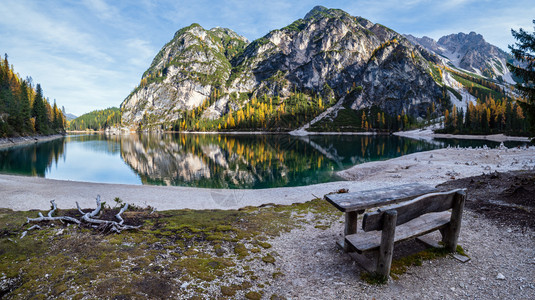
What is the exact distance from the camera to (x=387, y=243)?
5.64 metres

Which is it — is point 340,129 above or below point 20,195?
above

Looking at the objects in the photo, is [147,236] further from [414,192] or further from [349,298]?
[414,192]

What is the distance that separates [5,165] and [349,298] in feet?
198

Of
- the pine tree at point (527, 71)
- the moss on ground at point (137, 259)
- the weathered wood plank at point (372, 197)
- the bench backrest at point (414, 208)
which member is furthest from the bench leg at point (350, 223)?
the pine tree at point (527, 71)

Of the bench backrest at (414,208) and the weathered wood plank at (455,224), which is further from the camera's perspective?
the weathered wood plank at (455,224)

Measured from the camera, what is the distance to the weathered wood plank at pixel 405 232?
19.3ft

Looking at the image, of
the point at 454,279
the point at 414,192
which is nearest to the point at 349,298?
the point at 454,279

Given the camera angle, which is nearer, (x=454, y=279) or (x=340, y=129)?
(x=454, y=279)

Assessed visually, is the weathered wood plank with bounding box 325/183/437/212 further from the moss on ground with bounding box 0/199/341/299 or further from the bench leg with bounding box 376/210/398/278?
the moss on ground with bounding box 0/199/341/299

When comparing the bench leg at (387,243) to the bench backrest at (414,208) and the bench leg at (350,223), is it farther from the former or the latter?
the bench leg at (350,223)

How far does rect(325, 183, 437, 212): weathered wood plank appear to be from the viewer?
6461mm

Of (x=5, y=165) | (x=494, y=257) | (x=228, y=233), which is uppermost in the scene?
(x=494, y=257)

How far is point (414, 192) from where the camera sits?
783 cm

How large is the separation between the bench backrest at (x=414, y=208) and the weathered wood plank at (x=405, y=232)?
1.54ft
